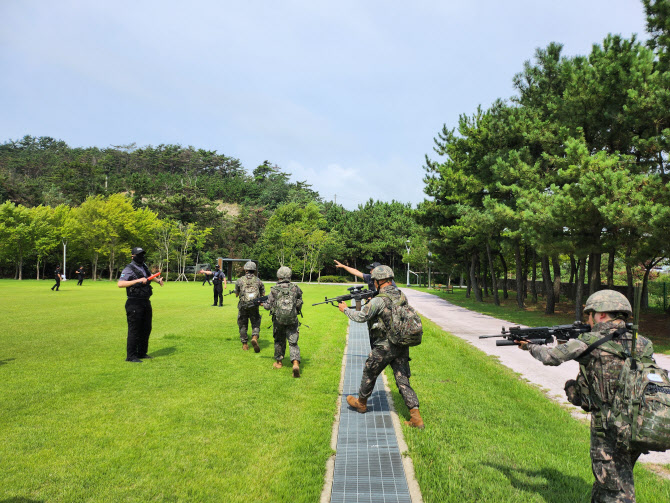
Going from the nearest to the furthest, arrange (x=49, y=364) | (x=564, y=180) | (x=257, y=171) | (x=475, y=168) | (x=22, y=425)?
(x=22, y=425) → (x=49, y=364) → (x=564, y=180) → (x=475, y=168) → (x=257, y=171)

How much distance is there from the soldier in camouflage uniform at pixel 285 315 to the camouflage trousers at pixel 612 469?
17.7 feet

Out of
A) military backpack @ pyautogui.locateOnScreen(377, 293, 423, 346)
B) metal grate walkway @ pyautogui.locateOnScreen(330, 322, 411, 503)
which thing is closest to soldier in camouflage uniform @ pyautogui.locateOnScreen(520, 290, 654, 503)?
metal grate walkway @ pyautogui.locateOnScreen(330, 322, 411, 503)

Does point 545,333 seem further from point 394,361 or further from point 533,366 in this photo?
point 533,366

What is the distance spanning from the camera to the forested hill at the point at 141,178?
73.2 metres

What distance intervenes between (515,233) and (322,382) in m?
14.0

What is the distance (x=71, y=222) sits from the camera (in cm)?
5612

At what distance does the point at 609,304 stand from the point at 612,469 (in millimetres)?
1219

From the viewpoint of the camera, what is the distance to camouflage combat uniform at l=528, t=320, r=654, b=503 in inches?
122

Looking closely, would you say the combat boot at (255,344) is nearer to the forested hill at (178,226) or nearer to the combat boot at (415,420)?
the combat boot at (415,420)

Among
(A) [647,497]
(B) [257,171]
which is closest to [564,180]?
(A) [647,497]

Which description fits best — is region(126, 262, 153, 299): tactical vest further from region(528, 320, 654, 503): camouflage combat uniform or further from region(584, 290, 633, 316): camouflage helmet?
region(584, 290, 633, 316): camouflage helmet

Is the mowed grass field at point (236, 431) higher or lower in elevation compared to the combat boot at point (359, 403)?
lower

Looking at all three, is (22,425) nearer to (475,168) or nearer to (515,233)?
(515,233)

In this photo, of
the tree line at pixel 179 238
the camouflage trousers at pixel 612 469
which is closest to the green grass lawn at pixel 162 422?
the camouflage trousers at pixel 612 469
